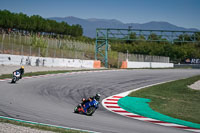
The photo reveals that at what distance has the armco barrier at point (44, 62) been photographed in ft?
106

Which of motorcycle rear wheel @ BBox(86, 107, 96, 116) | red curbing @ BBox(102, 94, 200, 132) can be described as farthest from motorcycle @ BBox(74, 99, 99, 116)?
red curbing @ BBox(102, 94, 200, 132)

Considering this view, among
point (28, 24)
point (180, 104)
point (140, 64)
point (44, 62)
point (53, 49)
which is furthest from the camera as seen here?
point (28, 24)

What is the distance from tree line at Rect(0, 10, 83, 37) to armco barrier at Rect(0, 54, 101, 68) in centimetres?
3446

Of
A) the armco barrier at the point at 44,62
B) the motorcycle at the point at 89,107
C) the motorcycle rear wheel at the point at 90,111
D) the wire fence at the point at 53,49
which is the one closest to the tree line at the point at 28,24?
the wire fence at the point at 53,49

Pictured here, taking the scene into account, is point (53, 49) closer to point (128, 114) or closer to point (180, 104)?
point (180, 104)

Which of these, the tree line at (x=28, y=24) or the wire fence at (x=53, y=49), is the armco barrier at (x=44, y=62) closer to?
the wire fence at (x=53, y=49)

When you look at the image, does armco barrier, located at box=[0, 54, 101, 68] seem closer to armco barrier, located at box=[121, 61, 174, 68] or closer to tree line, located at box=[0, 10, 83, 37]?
armco barrier, located at box=[121, 61, 174, 68]

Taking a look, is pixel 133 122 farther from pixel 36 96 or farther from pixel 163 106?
pixel 36 96

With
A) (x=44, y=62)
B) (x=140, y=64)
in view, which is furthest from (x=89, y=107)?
(x=140, y=64)

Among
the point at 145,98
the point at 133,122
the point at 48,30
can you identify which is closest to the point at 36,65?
the point at 145,98

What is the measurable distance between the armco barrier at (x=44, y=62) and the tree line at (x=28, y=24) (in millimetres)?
34464

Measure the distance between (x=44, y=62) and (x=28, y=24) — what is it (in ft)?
157

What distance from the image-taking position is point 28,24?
83125mm

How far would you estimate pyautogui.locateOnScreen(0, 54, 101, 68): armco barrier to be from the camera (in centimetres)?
3245
